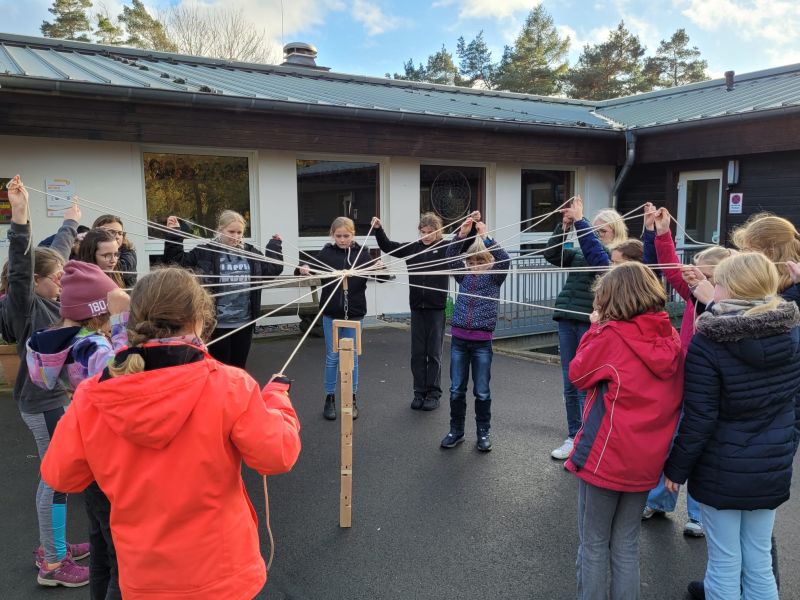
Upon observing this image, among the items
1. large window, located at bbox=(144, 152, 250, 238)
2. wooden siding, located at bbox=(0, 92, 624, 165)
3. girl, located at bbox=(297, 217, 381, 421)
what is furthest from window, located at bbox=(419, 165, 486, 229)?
girl, located at bbox=(297, 217, 381, 421)

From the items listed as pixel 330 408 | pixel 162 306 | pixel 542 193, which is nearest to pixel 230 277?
pixel 330 408

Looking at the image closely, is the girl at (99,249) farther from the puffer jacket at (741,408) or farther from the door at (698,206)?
the door at (698,206)

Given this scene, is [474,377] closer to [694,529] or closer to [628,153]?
[694,529]

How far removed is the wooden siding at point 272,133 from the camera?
6.77m

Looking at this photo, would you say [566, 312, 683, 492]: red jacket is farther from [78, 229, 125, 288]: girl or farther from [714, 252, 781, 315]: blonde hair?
[78, 229, 125, 288]: girl

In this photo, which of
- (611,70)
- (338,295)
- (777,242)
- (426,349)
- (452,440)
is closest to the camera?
(777,242)

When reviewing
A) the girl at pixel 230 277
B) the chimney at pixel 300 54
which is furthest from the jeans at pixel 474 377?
the chimney at pixel 300 54

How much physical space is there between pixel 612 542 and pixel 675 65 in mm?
34971

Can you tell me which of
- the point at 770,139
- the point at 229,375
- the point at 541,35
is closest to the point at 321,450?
the point at 229,375

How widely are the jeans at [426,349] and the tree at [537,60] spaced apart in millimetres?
27601

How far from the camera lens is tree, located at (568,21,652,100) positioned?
1188 inches

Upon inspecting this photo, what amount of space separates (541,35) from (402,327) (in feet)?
89.3

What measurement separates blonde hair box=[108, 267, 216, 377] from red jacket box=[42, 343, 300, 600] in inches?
3.4

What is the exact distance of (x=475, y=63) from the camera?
1400 inches
